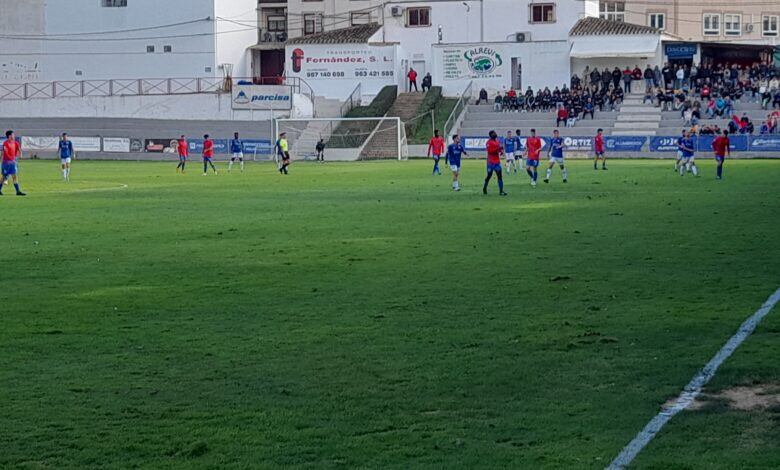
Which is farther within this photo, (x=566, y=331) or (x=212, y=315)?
(x=212, y=315)

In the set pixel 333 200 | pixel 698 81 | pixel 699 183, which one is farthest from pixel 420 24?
pixel 333 200

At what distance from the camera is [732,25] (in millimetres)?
97000

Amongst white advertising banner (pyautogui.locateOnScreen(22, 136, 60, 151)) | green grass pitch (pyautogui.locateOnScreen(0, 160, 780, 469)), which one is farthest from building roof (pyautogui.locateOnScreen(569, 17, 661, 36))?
green grass pitch (pyautogui.locateOnScreen(0, 160, 780, 469))

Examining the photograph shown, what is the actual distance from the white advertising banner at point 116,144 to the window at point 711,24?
45.6m

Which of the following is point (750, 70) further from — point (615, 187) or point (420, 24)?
point (615, 187)

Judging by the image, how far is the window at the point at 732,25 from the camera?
96750 mm

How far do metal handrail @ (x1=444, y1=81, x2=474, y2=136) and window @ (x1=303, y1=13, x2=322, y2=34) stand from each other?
50.8 ft

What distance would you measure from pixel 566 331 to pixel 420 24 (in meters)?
75.6

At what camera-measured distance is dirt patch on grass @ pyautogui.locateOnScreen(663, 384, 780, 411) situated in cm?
977

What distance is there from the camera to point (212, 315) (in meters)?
14.6

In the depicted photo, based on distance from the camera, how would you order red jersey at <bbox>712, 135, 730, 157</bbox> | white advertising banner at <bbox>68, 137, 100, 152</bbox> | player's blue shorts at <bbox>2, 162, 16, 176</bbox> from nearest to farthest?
player's blue shorts at <bbox>2, 162, 16, 176</bbox>
red jersey at <bbox>712, 135, 730, 157</bbox>
white advertising banner at <bbox>68, 137, 100, 152</bbox>

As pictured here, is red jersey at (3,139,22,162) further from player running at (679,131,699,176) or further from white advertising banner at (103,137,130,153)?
white advertising banner at (103,137,130,153)

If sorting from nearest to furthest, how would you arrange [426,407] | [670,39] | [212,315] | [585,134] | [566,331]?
[426,407]
[566,331]
[212,315]
[585,134]
[670,39]

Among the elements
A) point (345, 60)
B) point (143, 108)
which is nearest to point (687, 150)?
point (143, 108)
